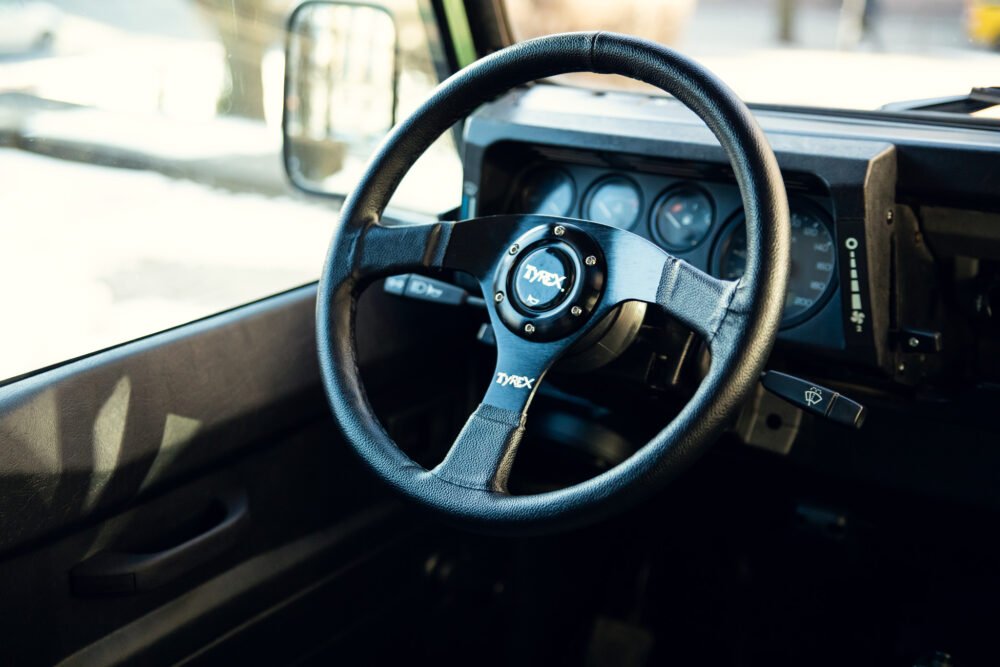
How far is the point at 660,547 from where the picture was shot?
2189 mm

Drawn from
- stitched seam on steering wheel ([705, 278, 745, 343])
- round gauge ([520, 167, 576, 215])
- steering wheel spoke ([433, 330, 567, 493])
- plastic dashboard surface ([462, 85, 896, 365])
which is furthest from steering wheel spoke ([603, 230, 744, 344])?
round gauge ([520, 167, 576, 215])

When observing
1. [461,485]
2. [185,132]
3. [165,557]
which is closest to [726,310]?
[461,485]

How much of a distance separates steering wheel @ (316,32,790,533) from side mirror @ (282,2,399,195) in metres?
0.71

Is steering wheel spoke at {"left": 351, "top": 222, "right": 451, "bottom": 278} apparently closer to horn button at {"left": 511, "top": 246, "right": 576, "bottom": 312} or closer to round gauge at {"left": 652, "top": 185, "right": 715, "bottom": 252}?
horn button at {"left": 511, "top": 246, "right": 576, "bottom": 312}

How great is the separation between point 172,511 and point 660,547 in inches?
41.1

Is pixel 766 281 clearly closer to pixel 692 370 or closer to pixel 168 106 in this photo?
pixel 692 370

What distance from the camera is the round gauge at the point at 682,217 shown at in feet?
5.59

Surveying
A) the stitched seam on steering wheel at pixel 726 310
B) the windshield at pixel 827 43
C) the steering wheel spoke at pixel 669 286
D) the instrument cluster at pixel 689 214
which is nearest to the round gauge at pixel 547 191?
the instrument cluster at pixel 689 214

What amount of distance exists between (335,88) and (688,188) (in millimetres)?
942

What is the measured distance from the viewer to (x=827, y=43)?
2.31m

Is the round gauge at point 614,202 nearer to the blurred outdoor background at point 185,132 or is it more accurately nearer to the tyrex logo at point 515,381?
the blurred outdoor background at point 185,132

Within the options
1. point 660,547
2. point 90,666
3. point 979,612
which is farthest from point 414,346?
point 979,612

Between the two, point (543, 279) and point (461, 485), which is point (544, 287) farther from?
point (461, 485)

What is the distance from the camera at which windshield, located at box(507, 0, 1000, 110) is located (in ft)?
5.90
